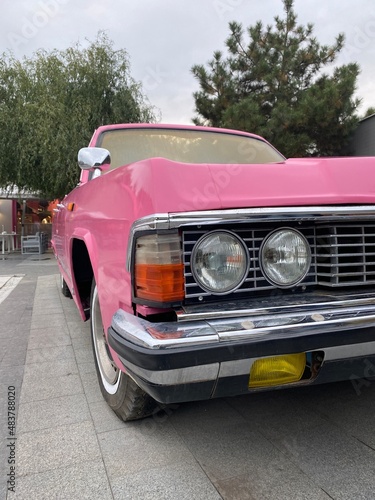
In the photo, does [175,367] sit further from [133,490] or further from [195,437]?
[195,437]

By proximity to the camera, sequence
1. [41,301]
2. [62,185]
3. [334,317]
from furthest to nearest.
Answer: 1. [62,185]
2. [41,301]
3. [334,317]

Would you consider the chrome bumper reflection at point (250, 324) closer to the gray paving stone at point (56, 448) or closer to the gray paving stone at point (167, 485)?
the gray paving stone at point (167, 485)

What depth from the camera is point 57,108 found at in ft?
40.3

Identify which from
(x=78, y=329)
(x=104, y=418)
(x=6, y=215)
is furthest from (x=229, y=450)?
(x=6, y=215)

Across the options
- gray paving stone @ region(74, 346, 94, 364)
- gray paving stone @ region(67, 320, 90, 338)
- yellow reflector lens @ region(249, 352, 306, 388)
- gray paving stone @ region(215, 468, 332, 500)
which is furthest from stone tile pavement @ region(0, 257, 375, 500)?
gray paving stone @ region(67, 320, 90, 338)

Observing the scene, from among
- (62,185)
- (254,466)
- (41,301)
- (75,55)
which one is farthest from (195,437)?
(75,55)

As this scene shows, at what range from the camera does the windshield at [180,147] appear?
2941 mm

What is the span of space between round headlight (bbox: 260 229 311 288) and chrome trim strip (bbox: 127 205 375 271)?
0.08m

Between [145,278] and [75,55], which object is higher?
[75,55]

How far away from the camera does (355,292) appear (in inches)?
65.6

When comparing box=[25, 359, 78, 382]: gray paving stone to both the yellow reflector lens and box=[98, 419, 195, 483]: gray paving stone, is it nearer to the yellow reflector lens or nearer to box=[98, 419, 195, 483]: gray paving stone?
box=[98, 419, 195, 483]: gray paving stone

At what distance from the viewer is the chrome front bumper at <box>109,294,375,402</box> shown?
1.31 meters

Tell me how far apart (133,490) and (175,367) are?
71 centimetres

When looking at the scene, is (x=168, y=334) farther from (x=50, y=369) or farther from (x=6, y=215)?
(x=6, y=215)
